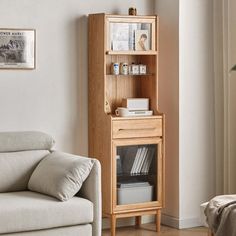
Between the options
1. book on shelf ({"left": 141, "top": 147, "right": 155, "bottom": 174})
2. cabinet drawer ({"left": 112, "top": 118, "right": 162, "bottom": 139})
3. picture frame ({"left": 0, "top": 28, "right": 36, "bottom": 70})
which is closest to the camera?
picture frame ({"left": 0, "top": 28, "right": 36, "bottom": 70})

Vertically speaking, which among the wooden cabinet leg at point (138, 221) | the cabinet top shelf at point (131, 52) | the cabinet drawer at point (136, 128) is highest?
the cabinet top shelf at point (131, 52)

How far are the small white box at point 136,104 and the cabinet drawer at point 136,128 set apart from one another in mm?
155

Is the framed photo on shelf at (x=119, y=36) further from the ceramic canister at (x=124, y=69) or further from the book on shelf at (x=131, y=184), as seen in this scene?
the book on shelf at (x=131, y=184)

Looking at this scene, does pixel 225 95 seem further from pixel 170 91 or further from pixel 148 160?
pixel 148 160

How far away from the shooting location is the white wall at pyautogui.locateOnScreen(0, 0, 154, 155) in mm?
5430

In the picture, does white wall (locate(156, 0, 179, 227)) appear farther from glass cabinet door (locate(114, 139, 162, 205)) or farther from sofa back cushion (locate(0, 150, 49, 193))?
sofa back cushion (locate(0, 150, 49, 193))

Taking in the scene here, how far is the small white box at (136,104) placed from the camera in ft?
18.7

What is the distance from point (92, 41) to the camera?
5668 millimetres

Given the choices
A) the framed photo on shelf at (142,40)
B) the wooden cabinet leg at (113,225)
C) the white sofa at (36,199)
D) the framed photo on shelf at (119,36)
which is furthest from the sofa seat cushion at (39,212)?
the framed photo on shelf at (142,40)

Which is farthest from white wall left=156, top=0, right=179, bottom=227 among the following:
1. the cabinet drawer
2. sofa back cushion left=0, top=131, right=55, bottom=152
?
sofa back cushion left=0, top=131, right=55, bottom=152

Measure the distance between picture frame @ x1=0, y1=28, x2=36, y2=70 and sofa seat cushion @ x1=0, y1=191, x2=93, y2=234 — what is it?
116 cm

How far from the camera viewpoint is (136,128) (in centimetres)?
561

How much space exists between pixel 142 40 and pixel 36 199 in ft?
5.81

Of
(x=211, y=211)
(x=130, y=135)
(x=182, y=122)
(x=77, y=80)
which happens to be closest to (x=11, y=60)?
(x=77, y=80)
